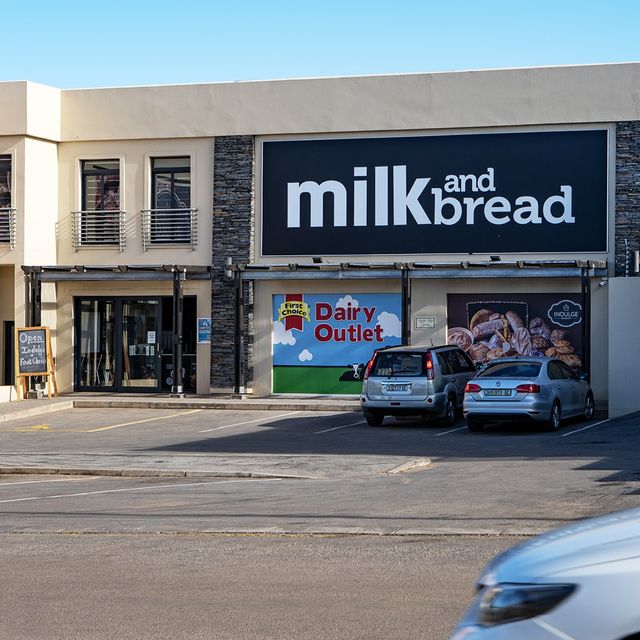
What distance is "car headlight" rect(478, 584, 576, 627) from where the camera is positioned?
4164mm

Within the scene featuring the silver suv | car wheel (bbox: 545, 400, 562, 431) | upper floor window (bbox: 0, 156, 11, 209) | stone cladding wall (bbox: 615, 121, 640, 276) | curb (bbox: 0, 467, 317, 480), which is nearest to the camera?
curb (bbox: 0, 467, 317, 480)

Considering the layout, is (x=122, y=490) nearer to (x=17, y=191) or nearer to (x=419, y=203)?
(x=419, y=203)

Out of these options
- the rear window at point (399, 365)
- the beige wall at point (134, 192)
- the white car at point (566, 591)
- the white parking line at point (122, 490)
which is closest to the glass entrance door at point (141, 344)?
the beige wall at point (134, 192)

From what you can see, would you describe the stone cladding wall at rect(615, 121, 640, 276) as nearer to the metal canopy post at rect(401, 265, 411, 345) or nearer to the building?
the building

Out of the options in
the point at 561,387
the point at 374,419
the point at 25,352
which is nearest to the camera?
the point at 561,387

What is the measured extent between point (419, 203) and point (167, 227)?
730 centimetres

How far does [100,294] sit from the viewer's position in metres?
33.9

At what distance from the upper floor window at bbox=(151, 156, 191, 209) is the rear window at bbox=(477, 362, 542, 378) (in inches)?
498

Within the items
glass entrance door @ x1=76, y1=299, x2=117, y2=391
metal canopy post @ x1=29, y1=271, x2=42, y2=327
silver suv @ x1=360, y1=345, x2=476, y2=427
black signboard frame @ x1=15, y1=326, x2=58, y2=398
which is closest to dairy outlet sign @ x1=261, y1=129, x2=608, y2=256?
glass entrance door @ x1=76, y1=299, x2=117, y2=391

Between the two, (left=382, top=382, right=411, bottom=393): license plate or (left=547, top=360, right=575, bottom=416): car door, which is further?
(left=382, top=382, right=411, bottom=393): license plate

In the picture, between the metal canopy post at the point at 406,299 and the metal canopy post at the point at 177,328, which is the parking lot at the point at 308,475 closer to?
the metal canopy post at the point at 406,299

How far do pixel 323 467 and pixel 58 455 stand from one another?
208 inches

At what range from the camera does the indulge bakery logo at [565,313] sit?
1191 inches


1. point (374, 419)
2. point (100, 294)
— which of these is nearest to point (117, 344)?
point (100, 294)
